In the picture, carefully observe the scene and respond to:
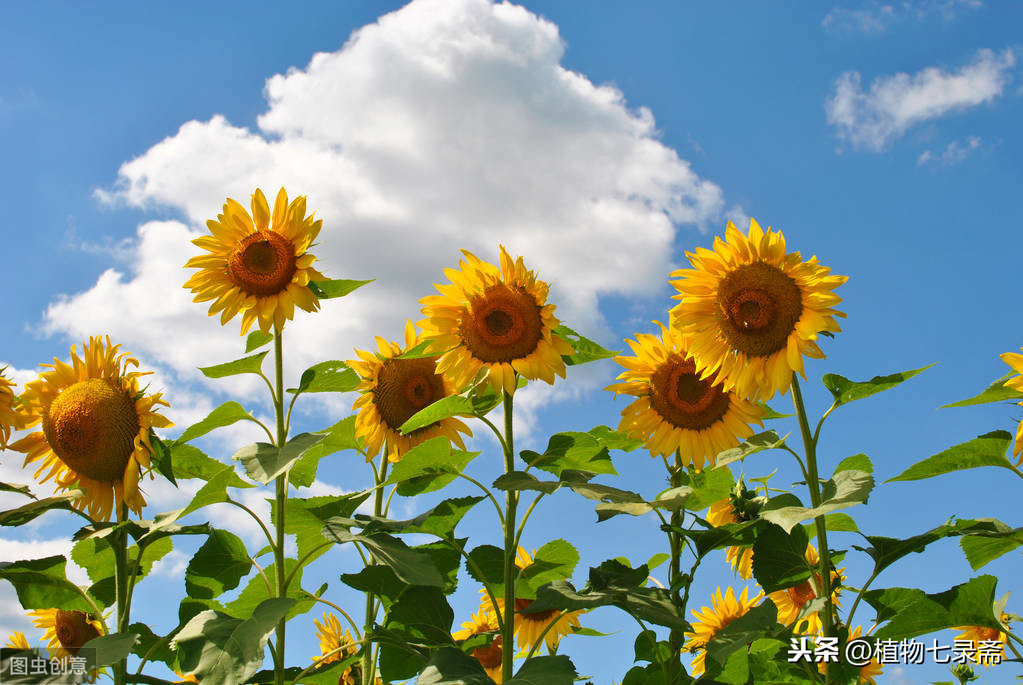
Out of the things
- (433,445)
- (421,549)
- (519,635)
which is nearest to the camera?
(433,445)

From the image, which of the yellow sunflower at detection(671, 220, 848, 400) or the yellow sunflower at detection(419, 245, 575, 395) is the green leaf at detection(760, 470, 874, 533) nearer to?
the yellow sunflower at detection(671, 220, 848, 400)

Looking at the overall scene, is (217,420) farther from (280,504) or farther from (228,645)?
(228,645)

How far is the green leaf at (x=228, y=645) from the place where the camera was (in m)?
2.82

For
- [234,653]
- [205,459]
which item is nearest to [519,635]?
[205,459]

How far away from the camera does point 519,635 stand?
5.34m

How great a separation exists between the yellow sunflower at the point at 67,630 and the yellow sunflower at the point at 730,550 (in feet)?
11.8

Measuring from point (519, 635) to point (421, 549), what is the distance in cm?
188

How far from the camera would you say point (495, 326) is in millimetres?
3600

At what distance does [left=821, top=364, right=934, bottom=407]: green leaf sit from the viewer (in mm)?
3434

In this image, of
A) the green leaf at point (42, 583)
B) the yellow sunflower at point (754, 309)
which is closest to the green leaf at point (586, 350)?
the yellow sunflower at point (754, 309)

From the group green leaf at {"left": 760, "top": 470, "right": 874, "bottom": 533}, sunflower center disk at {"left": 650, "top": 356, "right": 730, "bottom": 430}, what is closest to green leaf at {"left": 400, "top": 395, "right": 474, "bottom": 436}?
green leaf at {"left": 760, "top": 470, "right": 874, "bottom": 533}

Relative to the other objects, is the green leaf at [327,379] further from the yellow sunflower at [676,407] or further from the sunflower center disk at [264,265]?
the yellow sunflower at [676,407]

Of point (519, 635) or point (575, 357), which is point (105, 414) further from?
point (519, 635)

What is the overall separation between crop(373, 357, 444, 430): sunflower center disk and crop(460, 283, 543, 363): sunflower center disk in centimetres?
86
